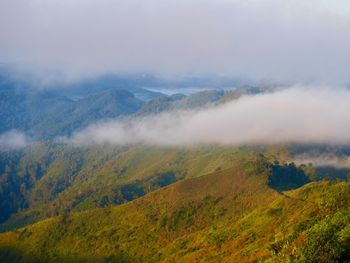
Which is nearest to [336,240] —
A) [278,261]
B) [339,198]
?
[278,261]

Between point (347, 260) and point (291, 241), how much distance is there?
3815cm

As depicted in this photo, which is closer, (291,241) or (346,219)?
(346,219)

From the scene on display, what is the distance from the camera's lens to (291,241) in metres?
154

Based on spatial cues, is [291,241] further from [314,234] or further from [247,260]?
[247,260]

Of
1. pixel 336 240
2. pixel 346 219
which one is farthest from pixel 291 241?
pixel 336 240

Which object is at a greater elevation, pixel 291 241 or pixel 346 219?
pixel 346 219

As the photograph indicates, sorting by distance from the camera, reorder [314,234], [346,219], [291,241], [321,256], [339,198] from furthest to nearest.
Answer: [339,198]
[291,241]
[346,219]
[314,234]
[321,256]

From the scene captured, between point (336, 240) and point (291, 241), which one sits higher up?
point (336, 240)

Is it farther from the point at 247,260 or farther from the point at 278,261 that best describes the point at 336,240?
the point at 247,260

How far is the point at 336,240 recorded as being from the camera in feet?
391

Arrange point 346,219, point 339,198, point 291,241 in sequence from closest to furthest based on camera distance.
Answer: point 346,219 → point 291,241 → point 339,198

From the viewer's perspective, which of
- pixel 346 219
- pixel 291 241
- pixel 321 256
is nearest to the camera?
pixel 321 256

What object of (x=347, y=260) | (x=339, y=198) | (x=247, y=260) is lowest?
(x=247, y=260)

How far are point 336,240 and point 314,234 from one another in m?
7.15
